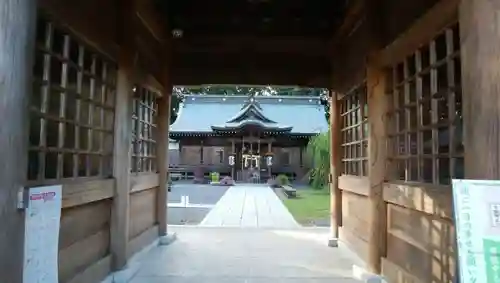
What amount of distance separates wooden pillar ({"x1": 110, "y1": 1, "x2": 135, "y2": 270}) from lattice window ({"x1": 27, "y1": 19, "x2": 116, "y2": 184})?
6 centimetres

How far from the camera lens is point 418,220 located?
3.22m

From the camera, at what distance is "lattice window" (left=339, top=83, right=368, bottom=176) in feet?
15.8

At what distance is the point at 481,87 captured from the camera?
213cm

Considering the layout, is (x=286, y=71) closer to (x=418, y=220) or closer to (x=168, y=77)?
(x=168, y=77)

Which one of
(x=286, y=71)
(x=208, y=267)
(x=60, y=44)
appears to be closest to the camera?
(x=60, y=44)

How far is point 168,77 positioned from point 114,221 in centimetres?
295

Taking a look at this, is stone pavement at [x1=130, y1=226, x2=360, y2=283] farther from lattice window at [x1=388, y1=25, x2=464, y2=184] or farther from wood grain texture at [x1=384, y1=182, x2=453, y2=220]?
lattice window at [x1=388, y1=25, x2=464, y2=184]

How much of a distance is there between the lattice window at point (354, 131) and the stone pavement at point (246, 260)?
1.04 m

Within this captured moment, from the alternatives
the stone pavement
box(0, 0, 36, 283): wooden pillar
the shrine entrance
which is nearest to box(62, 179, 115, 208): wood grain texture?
box(0, 0, 36, 283): wooden pillar

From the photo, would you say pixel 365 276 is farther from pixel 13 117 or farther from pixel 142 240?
pixel 13 117

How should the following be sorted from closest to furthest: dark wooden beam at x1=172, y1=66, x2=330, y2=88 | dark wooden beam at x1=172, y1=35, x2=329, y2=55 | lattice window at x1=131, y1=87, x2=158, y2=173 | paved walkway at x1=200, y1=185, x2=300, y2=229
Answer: lattice window at x1=131, y1=87, x2=158, y2=173 → dark wooden beam at x1=172, y1=35, x2=329, y2=55 → dark wooden beam at x1=172, y1=66, x2=330, y2=88 → paved walkway at x1=200, y1=185, x2=300, y2=229

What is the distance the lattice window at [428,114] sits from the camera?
265cm

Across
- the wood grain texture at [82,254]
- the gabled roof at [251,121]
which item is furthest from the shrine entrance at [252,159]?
the wood grain texture at [82,254]

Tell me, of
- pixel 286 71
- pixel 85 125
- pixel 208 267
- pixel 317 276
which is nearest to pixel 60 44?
pixel 85 125
